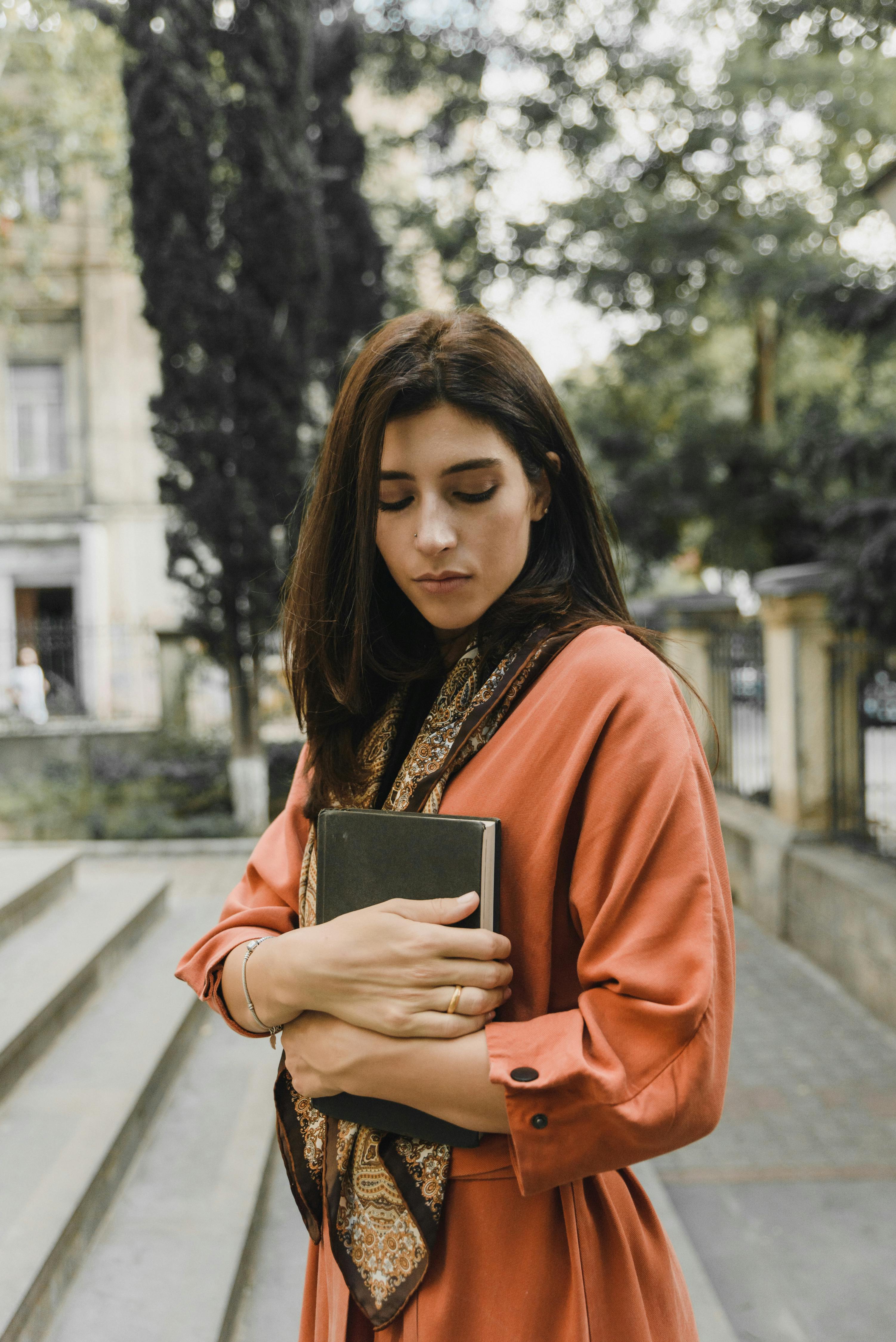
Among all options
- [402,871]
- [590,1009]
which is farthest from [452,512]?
[590,1009]

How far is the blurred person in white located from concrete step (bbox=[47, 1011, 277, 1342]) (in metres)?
9.19

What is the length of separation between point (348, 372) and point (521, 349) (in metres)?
0.21

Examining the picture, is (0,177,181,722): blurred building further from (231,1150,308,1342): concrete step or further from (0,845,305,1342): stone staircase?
(231,1150,308,1342): concrete step

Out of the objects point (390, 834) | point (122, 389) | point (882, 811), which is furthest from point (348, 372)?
point (122, 389)

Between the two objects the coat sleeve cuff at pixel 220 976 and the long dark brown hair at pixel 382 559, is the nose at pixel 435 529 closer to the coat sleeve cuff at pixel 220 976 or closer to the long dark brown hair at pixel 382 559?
the long dark brown hair at pixel 382 559

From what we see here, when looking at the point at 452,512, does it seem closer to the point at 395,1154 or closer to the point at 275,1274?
the point at 395,1154

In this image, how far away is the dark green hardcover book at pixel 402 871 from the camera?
966mm

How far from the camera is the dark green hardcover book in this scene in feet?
3.17

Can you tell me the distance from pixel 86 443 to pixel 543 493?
18922 mm

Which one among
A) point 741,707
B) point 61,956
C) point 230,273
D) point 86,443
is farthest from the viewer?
point 86,443

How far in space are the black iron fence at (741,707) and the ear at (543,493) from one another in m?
6.04

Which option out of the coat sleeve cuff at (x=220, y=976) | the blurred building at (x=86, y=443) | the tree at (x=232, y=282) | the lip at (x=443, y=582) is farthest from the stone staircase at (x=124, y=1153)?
the blurred building at (x=86, y=443)

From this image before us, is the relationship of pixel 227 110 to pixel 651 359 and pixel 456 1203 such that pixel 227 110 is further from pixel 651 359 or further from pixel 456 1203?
pixel 456 1203

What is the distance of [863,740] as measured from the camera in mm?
5949
